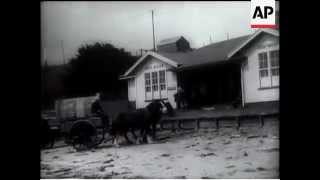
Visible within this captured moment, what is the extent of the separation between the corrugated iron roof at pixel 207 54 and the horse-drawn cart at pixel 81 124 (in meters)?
1.67

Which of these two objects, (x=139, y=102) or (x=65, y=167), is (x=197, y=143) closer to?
(x=139, y=102)

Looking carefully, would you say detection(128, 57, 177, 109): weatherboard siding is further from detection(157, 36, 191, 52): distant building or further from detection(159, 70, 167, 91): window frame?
detection(157, 36, 191, 52): distant building

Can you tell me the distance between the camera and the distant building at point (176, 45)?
299 inches

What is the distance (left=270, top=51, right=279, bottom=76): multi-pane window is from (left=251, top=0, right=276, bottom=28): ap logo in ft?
1.52

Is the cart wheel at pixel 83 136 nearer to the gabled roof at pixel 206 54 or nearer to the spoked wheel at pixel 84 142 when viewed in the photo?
the spoked wheel at pixel 84 142

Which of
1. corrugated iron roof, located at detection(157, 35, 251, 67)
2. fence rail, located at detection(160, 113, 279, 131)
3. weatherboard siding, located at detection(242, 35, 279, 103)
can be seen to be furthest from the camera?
corrugated iron roof, located at detection(157, 35, 251, 67)

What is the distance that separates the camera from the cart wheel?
7.96 m

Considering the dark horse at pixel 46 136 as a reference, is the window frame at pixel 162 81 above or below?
above

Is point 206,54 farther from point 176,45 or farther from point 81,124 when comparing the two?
point 81,124

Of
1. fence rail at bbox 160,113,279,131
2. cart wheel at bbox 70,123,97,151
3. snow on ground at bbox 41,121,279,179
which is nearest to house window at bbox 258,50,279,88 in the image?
fence rail at bbox 160,113,279,131

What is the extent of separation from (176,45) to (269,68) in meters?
1.75

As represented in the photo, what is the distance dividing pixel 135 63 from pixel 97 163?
2.02 metres

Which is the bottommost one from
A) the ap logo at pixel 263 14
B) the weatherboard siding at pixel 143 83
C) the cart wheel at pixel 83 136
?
the cart wheel at pixel 83 136

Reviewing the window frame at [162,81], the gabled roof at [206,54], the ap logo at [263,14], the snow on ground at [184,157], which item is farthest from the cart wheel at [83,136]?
the ap logo at [263,14]
